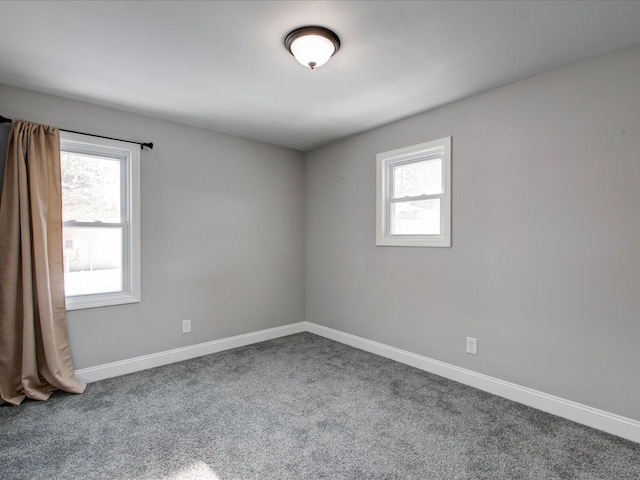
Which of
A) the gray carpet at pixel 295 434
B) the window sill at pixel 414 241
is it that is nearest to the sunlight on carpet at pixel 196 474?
the gray carpet at pixel 295 434

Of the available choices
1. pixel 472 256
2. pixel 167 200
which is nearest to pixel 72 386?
pixel 167 200

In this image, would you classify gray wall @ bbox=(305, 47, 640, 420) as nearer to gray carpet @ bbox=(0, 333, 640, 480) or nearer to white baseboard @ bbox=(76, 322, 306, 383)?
gray carpet @ bbox=(0, 333, 640, 480)

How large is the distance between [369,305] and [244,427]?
76.7 inches

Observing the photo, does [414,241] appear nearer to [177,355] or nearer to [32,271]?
[177,355]

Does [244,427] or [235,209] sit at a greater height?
[235,209]

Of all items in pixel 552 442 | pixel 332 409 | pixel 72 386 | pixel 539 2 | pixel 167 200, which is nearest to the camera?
pixel 539 2

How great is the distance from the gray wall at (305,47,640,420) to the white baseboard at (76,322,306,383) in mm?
1423

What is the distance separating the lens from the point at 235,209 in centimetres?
403

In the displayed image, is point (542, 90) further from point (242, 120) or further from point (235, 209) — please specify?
point (235, 209)

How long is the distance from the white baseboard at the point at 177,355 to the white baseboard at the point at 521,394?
1094mm

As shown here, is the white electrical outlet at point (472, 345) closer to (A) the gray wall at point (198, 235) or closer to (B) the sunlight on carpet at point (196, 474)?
(B) the sunlight on carpet at point (196, 474)

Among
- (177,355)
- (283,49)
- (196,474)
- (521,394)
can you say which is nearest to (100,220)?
(177,355)

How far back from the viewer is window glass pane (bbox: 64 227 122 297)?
304 cm

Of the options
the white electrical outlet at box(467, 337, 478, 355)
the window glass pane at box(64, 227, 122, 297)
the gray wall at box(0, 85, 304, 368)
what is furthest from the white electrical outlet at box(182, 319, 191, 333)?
the white electrical outlet at box(467, 337, 478, 355)
